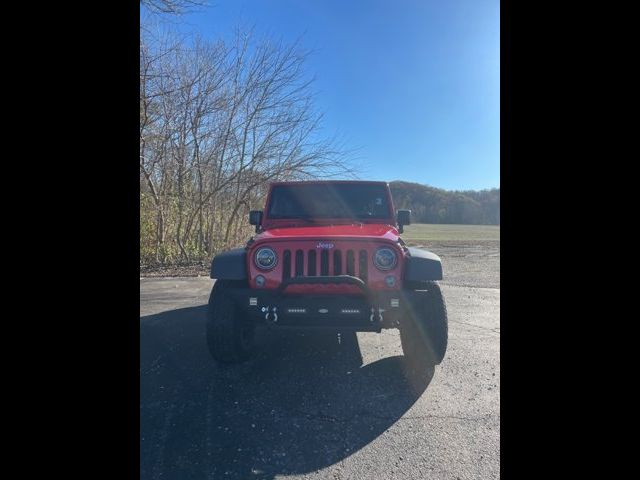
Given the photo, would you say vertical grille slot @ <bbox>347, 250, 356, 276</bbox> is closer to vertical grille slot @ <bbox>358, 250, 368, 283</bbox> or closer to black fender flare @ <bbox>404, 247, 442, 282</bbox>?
vertical grille slot @ <bbox>358, 250, 368, 283</bbox>

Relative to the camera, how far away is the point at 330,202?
399 cm

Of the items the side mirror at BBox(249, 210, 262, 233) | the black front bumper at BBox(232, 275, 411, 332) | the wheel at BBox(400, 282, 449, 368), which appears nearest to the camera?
the black front bumper at BBox(232, 275, 411, 332)

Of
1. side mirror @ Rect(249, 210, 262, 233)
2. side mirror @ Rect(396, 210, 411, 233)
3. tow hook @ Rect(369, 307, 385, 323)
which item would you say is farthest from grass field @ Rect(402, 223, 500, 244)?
tow hook @ Rect(369, 307, 385, 323)

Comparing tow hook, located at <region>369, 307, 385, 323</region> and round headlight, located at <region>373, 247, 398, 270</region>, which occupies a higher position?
round headlight, located at <region>373, 247, 398, 270</region>

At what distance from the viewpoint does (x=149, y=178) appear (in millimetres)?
8445

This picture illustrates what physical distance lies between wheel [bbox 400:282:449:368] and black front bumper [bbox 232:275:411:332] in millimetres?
128

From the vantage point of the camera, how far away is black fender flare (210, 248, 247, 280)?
2812 millimetres

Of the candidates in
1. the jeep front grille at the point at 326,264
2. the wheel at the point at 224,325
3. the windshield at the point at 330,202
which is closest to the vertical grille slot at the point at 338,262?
the jeep front grille at the point at 326,264

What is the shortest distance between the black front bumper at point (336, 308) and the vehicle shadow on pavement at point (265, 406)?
1.64 feet

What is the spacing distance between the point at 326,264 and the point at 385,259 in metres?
0.50

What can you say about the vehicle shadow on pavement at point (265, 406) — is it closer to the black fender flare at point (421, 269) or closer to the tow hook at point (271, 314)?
the tow hook at point (271, 314)

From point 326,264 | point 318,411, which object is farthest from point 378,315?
point 318,411

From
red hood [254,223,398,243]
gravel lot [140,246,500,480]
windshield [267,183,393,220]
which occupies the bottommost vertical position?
gravel lot [140,246,500,480]

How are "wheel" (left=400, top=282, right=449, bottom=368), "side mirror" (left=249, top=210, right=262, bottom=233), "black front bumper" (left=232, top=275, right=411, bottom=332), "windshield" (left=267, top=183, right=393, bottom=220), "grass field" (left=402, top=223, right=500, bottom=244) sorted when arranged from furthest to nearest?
"grass field" (left=402, top=223, right=500, bottom=244) < "side mirror" (left=249, top=210, right=262, bottom=233) < "windshield" (left=267, top=183, right=393, bottom=220) < "wheel" (left=400, top=282, right=449, bottom=368) < "black front bumper" (left=232, top=275, right=411, bottom=332)
